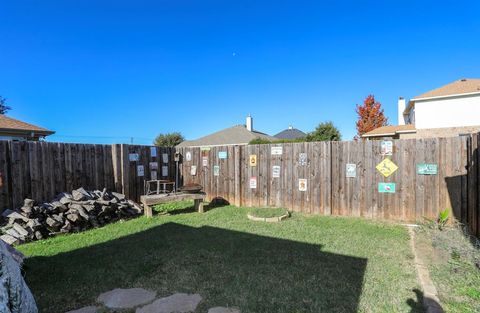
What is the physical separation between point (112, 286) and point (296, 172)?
5.78 metres

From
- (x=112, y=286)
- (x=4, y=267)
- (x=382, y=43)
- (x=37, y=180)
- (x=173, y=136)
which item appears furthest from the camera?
(x=173, y=136)

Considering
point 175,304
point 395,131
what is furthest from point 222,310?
point 395,131

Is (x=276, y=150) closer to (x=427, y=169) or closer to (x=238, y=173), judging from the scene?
(x=238, y=173)

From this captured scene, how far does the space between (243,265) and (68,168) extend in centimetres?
575

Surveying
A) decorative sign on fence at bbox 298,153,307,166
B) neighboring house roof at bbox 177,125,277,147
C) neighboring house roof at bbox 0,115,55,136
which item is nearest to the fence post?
decorative sign on fence at bbox 298,153,307,166

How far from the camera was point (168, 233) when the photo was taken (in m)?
5.96

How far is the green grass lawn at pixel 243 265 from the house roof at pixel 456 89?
1876 cm

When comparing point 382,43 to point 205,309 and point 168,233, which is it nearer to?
point 168,233

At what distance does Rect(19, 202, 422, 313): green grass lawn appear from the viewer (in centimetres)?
309

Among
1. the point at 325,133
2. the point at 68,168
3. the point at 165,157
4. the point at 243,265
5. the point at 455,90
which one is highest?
the point at 455,90

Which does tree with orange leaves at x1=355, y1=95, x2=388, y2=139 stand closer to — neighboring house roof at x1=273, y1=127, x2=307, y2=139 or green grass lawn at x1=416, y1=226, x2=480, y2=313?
neighboring house roof at x1=273, y1=127, x2=307, y2=139

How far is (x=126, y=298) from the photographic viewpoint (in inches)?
124

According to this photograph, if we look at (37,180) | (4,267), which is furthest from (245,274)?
(37,180)

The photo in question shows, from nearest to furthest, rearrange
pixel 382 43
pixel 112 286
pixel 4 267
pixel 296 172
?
pixel 4 267, pixel 112 286, pixel 296 172, pixel 382 43
